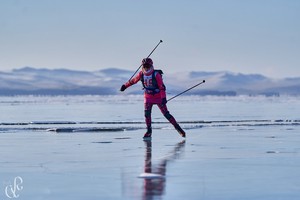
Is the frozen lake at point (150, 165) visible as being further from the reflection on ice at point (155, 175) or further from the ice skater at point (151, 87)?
the ice skater at point (151, 87)

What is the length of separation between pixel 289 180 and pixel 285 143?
6205mm

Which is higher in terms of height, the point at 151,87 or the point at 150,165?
the point at 151,87

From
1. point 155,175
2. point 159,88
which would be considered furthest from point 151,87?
point 155,175

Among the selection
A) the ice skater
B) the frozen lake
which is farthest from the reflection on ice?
the ice skater

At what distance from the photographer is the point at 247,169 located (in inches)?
444

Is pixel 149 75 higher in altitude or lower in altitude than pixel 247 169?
higher

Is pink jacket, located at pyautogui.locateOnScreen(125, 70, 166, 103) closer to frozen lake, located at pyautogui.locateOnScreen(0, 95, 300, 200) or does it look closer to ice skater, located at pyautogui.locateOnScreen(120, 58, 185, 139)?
ice skater, located at pyautogui.locateOnScreen(120, 58, 185, 139)

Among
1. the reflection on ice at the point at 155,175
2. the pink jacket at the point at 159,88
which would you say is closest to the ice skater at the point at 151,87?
the pink jacket at the point at 159,88

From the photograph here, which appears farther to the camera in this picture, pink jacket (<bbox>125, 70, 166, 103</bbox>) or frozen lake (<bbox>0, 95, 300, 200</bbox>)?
pink jacket (<bbox>125, 70, 166, 103</bbox>)

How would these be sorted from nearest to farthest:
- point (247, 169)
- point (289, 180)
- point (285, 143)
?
point (289, 180) → point (247, 169) → point (285, 143)

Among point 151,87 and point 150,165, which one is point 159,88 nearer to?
point 151,87

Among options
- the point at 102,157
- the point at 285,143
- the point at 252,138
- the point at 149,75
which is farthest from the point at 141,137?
the point at 102,157

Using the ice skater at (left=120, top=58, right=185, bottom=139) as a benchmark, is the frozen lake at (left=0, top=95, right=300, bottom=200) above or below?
below

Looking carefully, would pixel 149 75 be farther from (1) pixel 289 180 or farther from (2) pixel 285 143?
(1) pixel 289 180
